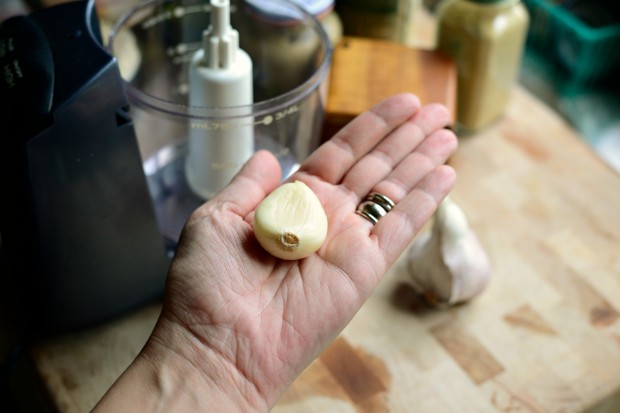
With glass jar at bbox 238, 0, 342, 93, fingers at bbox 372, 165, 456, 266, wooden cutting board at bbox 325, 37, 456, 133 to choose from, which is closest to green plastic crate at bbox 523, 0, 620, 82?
wooden cutting board at bbox 325, 37, 456, 133

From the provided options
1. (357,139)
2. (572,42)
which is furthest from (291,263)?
(572,42)

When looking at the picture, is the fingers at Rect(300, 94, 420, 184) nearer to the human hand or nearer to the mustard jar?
the human hand

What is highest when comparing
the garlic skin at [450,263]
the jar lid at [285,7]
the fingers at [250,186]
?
the jar lid at [285,7]

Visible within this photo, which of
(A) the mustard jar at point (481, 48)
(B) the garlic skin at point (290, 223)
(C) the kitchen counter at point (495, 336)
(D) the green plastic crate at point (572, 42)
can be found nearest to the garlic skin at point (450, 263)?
(C) the kitchen counter at point (495, 336)

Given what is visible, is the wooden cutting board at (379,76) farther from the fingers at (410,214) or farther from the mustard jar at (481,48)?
the fingers at (410,214)

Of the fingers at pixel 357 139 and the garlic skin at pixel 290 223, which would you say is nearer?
the garlic skin at pixel 290 223

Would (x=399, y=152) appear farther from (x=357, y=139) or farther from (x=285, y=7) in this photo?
(x=285, y=7)

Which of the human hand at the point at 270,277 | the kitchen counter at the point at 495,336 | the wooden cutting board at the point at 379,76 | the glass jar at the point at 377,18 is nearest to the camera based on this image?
the human hand at the point at 270,277
